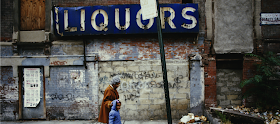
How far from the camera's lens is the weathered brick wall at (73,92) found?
6410 millimetres

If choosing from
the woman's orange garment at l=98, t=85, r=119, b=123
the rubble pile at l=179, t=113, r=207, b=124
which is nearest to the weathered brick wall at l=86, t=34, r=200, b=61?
the rubble pile at l=179, t=113, r=207, b=124

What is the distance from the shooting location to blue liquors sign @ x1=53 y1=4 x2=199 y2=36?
600 centimetres

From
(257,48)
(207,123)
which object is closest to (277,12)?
(257,48)

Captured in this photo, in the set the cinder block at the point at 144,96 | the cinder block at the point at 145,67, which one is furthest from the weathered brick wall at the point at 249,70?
the cinder block at the point at 144,96

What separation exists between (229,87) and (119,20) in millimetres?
5216

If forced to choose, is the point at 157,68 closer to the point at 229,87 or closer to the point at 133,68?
the point at 133,68

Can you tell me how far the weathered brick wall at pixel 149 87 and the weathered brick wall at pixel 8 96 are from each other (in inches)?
144

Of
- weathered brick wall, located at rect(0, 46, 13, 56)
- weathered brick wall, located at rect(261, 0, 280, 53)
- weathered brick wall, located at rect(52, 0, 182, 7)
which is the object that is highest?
weathered brick wall, located at rect(52, 0, 182, 7)

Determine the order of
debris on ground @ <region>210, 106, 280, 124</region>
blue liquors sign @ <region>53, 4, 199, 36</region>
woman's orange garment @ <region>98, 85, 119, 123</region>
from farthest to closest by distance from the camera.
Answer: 1. blue liquors sign @ <region>53, 4, 199, 36</region>
2. debris on ground @ <region>210, 106, 280, 124</region>
3. woman's orange garment @ <region>98, 85, 119, 123</region>

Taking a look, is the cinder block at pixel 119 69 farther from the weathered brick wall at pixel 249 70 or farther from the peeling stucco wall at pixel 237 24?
the weathered brick wall at pixel 249 70

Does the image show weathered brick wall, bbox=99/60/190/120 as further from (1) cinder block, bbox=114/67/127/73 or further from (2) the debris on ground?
(2) the debris on ground

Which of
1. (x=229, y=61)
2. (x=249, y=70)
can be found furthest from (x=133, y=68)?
(x=249, y=70)

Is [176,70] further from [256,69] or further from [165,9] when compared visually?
[256,69]

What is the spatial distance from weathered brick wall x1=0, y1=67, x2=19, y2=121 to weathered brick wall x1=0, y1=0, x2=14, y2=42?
146 cm
